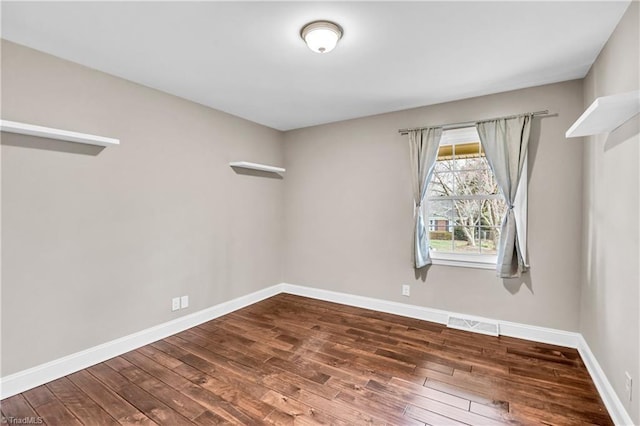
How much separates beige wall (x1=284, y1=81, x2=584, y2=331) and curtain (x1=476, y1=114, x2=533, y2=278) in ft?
0.41

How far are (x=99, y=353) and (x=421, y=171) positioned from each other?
369 cm

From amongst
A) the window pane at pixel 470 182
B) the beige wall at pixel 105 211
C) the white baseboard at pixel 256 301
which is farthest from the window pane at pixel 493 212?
the beige wall at pixel 105 211

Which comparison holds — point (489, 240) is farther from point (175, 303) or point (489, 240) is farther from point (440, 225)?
point (175, 303)

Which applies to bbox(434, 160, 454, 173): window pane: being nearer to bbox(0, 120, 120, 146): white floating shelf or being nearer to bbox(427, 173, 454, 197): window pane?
bbox(427, 173, 454, 197): window pane

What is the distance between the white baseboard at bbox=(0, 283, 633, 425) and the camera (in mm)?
2117

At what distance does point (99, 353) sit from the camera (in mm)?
2592

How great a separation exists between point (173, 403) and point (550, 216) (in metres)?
3.64

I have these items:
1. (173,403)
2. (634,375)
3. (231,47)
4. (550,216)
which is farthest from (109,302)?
(550,216)

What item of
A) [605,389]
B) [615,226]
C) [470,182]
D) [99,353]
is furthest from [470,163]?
[99,353]

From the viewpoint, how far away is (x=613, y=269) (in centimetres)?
Answer: 203

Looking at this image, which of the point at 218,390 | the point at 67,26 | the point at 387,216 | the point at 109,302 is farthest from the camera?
the point at 387,216

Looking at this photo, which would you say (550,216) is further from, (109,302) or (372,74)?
(109,302)

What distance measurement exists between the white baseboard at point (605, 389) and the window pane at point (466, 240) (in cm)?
122

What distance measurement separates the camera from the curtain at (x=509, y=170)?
9.75ft
